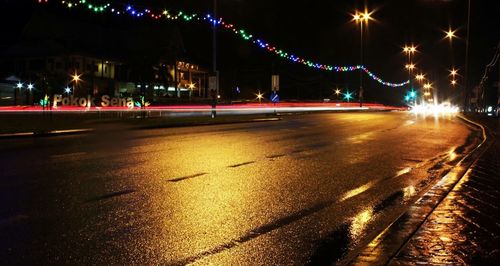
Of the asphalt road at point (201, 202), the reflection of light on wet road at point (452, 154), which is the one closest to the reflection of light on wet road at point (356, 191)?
the asphalt road at point (201, 202)

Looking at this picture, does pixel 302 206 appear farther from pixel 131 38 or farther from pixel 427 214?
pixel 131 38

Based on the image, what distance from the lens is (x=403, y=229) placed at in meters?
5.85

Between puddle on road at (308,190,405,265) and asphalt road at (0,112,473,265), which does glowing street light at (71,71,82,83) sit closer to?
asphalt road at (0,112,473,265)

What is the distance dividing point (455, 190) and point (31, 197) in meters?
6.57

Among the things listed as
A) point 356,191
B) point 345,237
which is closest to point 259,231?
point 345,237

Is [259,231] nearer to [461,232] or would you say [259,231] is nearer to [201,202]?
[201,202]

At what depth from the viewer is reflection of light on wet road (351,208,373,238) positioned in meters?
6.07

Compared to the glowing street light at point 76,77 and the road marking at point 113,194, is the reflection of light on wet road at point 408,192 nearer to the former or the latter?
the road marking at point 113,194

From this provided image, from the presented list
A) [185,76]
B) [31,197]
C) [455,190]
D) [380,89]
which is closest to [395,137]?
[455,190]

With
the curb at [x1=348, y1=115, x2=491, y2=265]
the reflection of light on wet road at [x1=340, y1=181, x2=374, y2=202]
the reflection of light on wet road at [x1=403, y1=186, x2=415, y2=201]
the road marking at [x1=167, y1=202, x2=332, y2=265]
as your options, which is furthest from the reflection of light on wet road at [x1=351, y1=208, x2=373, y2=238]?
the reflection of light on wet road at [x1=403, y1=186, x2=415, y2=201]

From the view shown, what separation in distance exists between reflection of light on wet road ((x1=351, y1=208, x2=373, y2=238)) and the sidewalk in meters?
0.67

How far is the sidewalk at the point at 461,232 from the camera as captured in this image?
4848 mm

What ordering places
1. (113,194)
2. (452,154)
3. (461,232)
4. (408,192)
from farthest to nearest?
(452,154) → (408,192) → (113,194) → (461,232)

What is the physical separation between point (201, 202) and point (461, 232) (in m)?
3.53
